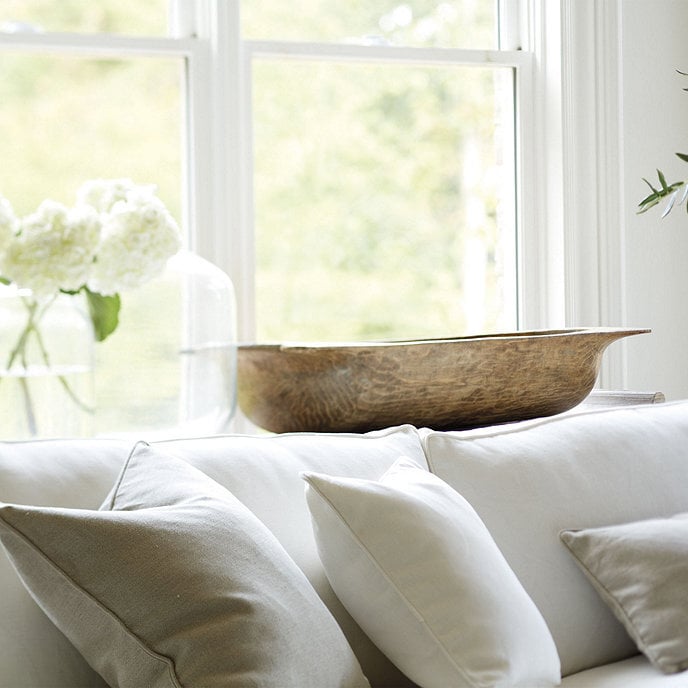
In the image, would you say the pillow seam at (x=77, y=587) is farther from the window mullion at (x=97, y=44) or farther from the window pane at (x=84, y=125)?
the window mullion at (x=97, y=44)

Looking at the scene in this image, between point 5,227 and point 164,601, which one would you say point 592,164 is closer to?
point 5,227

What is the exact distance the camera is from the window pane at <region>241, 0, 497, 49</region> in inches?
103

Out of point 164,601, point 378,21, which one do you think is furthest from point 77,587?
point 378,21

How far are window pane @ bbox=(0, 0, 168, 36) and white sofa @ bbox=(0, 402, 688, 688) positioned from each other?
51.0 inches

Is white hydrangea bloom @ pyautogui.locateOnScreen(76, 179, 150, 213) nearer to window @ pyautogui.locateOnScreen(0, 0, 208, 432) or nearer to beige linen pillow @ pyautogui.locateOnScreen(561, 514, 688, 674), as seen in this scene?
window @ pyautogui.locateOnScreen(0, 0, 208, 432)

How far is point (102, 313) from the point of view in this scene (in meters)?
1.99

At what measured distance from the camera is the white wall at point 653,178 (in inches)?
110

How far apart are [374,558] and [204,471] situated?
298mm

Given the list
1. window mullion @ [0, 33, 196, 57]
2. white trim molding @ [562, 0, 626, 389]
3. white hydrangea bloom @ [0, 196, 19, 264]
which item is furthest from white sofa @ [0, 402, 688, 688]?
window mullion @ [0, 33, 196, 57]

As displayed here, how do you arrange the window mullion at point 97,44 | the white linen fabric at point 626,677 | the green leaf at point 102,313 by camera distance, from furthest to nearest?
the window mullion at point 97,44 → the green leaf at point 102,313 → the white linen fabric at point 626,677

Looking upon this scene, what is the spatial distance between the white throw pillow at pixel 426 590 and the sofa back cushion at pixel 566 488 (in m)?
0.22

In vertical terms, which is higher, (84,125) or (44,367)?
(84,125)

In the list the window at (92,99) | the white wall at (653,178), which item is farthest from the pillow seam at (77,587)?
the white wall at (653,178)

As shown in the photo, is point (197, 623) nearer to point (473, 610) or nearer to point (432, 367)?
point (473, 610)
